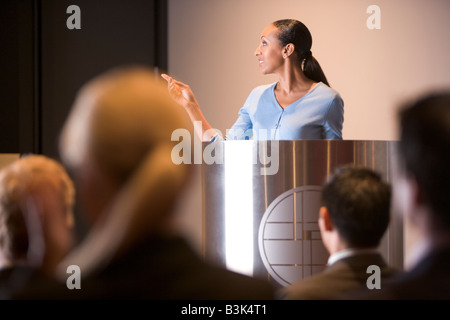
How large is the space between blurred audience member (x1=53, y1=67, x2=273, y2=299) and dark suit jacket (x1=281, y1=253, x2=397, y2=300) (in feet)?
1.38

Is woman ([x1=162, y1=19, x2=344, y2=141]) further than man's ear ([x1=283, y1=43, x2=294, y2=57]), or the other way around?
man's ear ([x1=283, y1=43, x2=294, y2=57])

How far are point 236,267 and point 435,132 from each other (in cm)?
101

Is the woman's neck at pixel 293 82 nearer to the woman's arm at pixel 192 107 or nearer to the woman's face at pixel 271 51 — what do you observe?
the woman's face at pixel 271 51

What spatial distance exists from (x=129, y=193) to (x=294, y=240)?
0.98 meters

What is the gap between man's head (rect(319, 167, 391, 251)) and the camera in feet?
3.85

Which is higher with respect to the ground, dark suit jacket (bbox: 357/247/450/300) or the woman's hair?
the woman's hair

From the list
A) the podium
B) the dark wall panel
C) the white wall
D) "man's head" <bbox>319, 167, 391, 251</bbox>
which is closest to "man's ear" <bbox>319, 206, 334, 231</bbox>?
"man's head" <bbox>319, 167, 391, 251</bbox>

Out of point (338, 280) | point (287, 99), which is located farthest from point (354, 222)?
point (287, 99)

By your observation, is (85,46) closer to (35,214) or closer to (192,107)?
(192,107)

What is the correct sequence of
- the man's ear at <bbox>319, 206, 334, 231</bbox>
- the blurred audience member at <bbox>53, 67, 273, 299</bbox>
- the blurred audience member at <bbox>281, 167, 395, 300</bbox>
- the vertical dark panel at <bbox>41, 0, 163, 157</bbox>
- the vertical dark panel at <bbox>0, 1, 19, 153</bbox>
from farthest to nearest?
the vertical dark panel at <bbox>41, 0, 163, 157</bbox>
the vertical dark panel at <bbox>0, 1, 19, 153</bbox>
the man's ear at <bbox>319, 206, 334, 231</bbox>
the blurred audience member at <bbox>281, 167, 395, 300</bbox>
the blurred audience member at <bbox>53, 67, 273, 299</bbox>

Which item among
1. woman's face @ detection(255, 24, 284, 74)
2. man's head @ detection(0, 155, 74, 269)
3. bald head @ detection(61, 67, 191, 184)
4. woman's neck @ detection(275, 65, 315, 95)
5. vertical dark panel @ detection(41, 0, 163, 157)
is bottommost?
man's head @ detection(0, 155, 74, 269)

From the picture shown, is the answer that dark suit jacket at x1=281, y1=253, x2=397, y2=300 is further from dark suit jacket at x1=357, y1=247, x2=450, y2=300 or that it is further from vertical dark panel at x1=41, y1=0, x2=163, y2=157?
vertical dark panel at x1=41, y1=0, x2=163, y2=157
